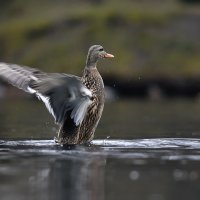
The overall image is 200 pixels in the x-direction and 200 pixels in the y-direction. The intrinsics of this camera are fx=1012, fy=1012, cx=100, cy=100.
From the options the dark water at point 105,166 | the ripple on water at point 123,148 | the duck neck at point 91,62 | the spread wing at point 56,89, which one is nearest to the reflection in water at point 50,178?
the dark water at point 105,166

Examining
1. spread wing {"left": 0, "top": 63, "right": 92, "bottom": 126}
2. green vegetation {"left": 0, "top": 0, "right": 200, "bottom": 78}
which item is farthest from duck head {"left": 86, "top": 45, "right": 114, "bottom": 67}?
green vegetation {"left": 0, "top": 0, "right": 200, "bottom": 78}

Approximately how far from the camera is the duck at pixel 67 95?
58.7 ft

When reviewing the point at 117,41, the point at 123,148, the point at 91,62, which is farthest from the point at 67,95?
the point at 117,41

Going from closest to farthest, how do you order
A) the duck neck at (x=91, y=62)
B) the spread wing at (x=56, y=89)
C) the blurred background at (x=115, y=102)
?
the blurred background at (x=115, y=102)
the spread wing at (x=56, y=89)
the duck neck at (x=91, y=62)

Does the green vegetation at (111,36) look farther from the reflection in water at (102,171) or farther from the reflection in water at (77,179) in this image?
the reflection in water at (77,179)

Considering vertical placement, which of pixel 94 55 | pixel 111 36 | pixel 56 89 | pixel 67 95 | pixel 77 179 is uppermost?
pixel 111 36

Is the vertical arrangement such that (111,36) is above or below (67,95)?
above

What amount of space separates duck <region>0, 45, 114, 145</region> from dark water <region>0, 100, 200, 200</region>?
0.40 m

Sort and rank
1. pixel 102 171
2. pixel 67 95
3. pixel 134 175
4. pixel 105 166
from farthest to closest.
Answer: pixel 67 95 < pixel 105 166 < pixel 102 171 < pixel 134 175

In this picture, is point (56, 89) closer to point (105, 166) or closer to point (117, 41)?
point (105, 166)

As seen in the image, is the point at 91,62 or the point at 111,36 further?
the point at 111,36

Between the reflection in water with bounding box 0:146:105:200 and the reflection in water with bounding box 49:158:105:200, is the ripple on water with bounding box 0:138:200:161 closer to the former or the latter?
the reflection in water with bounding box 0:146:105:200

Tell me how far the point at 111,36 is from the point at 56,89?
55543 mm

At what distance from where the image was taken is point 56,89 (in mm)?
17969
